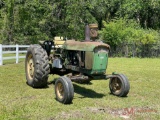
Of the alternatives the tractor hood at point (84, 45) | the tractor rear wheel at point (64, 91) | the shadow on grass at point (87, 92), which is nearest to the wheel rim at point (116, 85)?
the shadow on grass at point (87, 92)

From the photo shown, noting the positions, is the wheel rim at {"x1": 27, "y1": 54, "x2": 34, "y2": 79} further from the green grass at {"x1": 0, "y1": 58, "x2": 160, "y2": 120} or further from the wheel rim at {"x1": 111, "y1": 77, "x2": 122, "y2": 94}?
the wheel rim at {"x1": 111, "y1": 77, "x2": 122, "y2": 94}

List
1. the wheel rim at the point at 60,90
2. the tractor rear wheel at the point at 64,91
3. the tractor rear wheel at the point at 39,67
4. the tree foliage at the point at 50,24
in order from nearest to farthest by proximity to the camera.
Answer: the tractor rear wheel at the point at 64,91 → the wheel rim at the point at 60,90 → the tractor rear wheel at the point at 39,67 → the tree foliage at the point at 50,24

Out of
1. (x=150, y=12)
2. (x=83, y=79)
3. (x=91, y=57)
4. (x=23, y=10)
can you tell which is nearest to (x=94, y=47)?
(x=91, y=57)

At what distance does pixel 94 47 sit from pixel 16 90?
2.76 m

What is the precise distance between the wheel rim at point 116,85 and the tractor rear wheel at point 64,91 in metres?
1.70

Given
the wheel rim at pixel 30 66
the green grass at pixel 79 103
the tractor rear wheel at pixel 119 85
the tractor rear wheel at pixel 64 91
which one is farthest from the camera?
the wheel rim at pixel 30 66

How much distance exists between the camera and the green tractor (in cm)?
701

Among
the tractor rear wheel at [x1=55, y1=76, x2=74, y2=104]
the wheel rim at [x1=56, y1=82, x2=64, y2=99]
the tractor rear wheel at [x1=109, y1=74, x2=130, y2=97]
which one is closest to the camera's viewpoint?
the tractor rear wheel at [x1=55, y1=76, x2=74, y2=104]

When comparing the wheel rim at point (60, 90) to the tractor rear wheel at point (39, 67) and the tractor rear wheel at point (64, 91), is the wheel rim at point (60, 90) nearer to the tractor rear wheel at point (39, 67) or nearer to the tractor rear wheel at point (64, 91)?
the tractor rear wheel at point (64, 91)

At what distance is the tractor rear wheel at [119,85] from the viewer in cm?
749

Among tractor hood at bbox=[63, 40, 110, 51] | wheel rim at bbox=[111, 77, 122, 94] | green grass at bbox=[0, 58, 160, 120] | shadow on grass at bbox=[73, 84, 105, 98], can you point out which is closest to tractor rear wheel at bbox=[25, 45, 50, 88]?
green grass at bbox=[0, 58, 160, 120]

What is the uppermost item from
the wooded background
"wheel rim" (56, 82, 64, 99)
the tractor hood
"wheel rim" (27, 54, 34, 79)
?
the wooded background

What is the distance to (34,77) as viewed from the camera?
8.14 meters

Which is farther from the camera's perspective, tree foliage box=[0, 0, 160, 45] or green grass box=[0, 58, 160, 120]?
tree foliage box=[0, 0, 160, 45]
